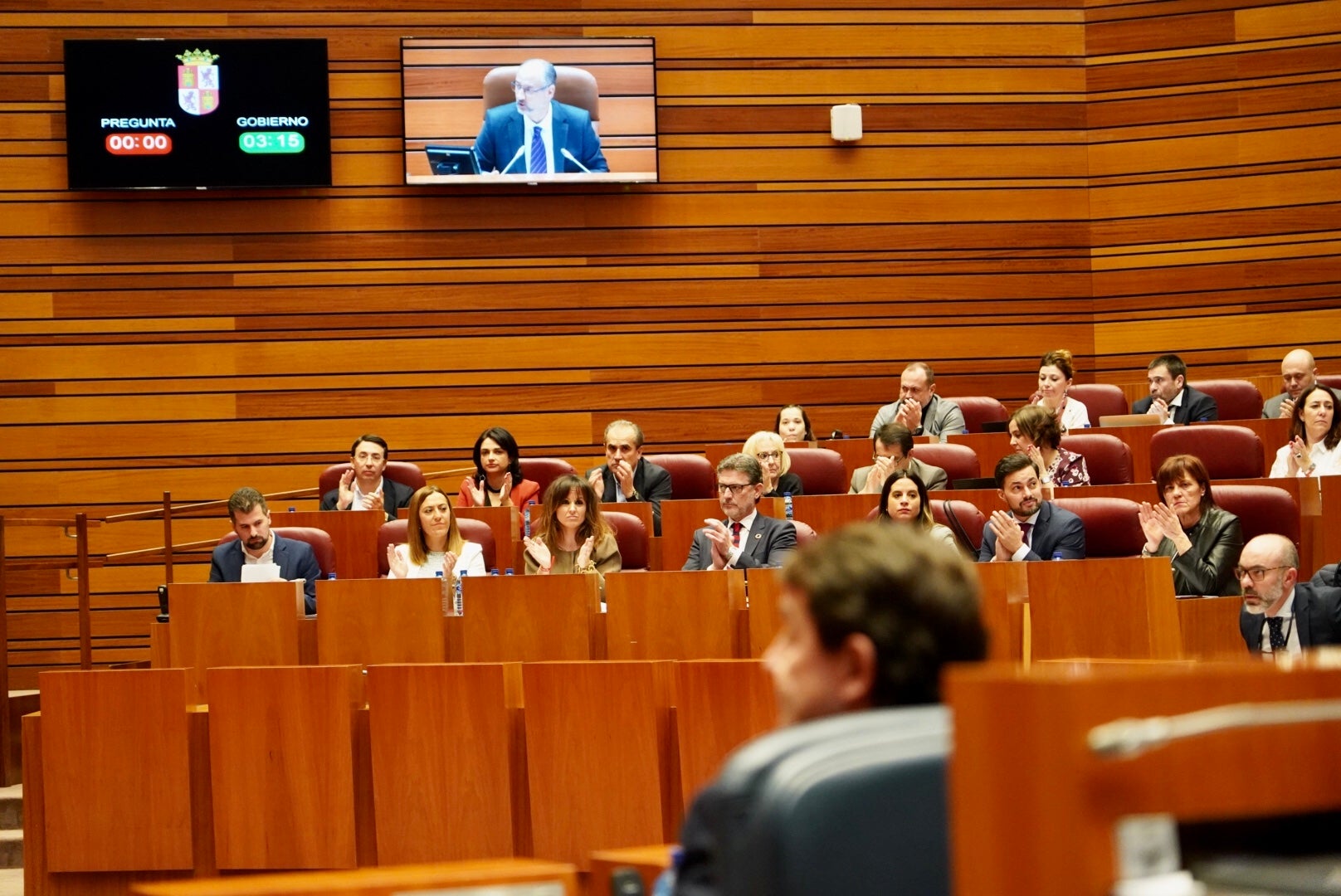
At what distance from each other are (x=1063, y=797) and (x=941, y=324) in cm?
605

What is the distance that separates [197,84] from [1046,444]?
3.55 meters

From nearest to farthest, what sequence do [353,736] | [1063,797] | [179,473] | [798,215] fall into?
[1063,797] → [353,736] → [179,473] → [798,215]

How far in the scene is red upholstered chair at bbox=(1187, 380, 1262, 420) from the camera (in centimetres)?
573

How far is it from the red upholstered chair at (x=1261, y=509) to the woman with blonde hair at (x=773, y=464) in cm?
135

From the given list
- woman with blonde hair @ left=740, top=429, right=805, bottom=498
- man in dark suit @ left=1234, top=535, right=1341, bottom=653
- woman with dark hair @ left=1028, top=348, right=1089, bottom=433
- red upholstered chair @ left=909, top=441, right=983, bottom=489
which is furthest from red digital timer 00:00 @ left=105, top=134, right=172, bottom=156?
man in dark suit @ left=1234, top=535, right=1341, bottom=653

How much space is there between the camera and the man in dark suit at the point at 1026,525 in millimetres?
3770

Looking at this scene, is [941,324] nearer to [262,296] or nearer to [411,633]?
[262,296]

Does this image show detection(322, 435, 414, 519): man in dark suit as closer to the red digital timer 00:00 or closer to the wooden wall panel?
the wooden wall panel

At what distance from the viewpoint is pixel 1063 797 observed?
2.16 ft

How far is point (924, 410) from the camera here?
570 centimetres

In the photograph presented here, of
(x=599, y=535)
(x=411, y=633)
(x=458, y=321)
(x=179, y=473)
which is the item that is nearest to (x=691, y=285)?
(x=458, y=321)

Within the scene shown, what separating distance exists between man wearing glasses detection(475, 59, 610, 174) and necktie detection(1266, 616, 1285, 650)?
12.6 feet

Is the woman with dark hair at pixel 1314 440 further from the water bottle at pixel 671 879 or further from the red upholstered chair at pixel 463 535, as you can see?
the water bottle at pixel 671 879

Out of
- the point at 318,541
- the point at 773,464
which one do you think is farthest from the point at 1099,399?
the point at 318,541
